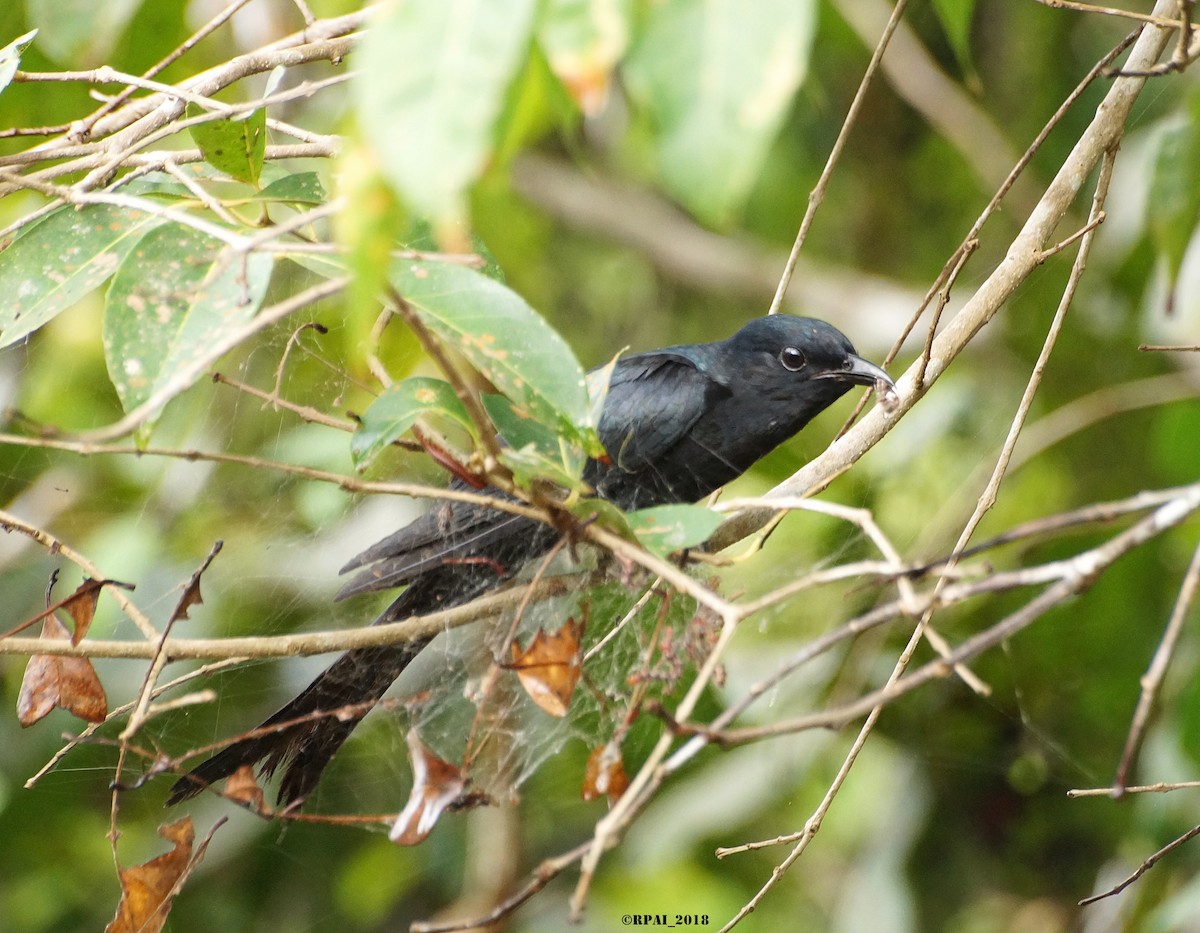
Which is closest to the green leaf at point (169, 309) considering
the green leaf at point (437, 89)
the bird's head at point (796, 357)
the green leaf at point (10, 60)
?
the green leaf at point (437, 89)

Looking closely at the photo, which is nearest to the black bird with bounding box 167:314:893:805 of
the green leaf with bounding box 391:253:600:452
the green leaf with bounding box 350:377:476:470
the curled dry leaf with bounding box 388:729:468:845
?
the curled dry leaf with bounding box 388:729:468:845

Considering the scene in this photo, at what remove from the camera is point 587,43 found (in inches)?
50.9

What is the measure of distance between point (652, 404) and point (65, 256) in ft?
6.58

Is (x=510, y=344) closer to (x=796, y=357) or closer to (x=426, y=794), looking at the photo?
(x=426, y=794)

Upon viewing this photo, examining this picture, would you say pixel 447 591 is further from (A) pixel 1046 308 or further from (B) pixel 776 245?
(B) pixel 776 245

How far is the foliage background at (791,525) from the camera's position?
363 centimetres

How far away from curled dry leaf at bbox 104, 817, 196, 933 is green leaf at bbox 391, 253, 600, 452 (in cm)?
112

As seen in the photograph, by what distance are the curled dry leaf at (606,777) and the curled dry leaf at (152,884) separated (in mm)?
786

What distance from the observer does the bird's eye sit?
3.90 meters

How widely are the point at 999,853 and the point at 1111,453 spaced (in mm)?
1939

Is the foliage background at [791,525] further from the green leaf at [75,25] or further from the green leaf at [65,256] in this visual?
the green leaf at [65,256]

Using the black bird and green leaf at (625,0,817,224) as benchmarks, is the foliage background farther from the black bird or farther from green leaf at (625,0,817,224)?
green leaf at (625,0,817,224)

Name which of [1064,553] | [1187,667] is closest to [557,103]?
[1064,553]

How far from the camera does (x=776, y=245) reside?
695 centimetres
